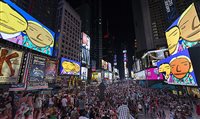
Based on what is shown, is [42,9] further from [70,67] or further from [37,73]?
[37,73]

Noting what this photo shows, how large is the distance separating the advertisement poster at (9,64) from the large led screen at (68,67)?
1864 centimetres

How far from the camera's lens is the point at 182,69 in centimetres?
844

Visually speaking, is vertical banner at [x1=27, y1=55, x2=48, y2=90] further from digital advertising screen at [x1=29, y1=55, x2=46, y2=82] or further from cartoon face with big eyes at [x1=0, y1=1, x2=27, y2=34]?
cartoon face with big eyes at [x1=0, y1=1, x2=27, y2=34]

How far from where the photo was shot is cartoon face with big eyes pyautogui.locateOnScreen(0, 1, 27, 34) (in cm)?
1033

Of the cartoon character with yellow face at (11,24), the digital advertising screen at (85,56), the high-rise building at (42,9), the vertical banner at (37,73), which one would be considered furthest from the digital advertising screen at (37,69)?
the high-rise building at (42,9)

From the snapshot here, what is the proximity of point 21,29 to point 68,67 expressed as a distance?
20807 millimetres

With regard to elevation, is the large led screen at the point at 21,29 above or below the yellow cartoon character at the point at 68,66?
above

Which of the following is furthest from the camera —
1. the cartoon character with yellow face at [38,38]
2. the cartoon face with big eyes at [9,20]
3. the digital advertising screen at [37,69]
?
the cartoon character with yellow face at [38,38]

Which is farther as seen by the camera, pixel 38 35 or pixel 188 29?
pixel 38 35

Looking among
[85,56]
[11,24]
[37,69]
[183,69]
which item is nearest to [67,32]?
[85,56]

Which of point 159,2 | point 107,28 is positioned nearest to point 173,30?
point 159,2

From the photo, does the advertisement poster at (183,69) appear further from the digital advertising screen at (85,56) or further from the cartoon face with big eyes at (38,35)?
the digital advertising screen at (85,56)

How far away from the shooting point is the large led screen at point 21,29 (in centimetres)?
1065

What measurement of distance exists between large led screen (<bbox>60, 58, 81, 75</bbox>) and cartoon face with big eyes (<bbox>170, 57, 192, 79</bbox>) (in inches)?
1066
